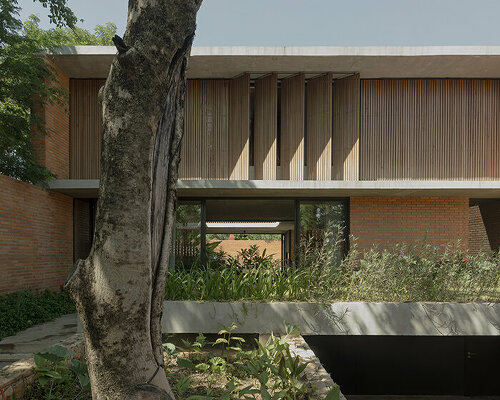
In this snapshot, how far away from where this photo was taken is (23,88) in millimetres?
8211

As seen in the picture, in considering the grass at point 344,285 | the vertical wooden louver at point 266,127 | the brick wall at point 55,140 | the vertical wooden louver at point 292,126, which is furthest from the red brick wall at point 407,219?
the brick wall at point 55,140

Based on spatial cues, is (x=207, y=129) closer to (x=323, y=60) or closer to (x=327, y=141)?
(x=327, y=141)

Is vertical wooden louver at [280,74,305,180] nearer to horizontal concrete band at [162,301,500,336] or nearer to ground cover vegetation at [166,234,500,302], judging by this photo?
ground cover vegetation at [166,234,500,302]

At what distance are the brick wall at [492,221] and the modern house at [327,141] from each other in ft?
7.57

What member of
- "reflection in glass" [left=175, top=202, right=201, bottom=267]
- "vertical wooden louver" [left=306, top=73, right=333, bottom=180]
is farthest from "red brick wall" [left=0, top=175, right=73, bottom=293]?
"vertical wooden louver" [left=306, top=73, right=333, bottom=180]

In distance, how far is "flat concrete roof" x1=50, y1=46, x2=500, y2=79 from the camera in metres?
8.39

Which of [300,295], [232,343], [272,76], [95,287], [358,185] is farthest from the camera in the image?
[272,76]

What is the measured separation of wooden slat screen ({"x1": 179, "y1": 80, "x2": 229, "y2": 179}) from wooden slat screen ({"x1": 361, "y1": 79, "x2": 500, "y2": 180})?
145 inches

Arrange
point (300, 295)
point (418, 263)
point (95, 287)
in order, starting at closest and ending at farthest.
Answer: point (95, 287) < point (300, 295) < point (418, 263)

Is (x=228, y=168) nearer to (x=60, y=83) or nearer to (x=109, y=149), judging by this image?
(x=60, y=83)

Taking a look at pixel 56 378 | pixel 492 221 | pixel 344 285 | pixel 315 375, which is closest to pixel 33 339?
pixel 56 378

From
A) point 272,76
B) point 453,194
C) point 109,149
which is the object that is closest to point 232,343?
point 109,149

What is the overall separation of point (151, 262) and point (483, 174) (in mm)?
10050

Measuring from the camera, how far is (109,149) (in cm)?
207
